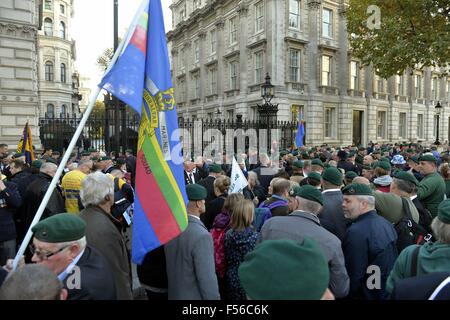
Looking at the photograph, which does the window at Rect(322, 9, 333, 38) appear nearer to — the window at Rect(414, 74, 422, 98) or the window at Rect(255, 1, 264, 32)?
the window at Rect(255, 1, 264, 32)

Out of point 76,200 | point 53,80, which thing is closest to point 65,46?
point 53,80

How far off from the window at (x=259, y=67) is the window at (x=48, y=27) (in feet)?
125

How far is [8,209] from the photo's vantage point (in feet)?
17.3

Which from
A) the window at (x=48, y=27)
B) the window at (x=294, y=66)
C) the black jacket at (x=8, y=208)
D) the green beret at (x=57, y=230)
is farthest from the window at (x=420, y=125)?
the window at (x=48, y=27)

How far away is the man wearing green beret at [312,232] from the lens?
329 centimetres

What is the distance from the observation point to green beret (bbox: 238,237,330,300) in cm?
169

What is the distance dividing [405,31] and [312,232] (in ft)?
58.7

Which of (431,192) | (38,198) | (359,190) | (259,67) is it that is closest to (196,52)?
(259,67)

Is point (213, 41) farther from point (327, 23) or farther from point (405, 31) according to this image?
point (405, 31)

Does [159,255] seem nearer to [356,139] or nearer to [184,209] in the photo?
[184,209]

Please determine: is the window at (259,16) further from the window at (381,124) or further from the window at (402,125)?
the window at (402,125)

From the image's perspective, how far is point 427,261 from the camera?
2645 mm

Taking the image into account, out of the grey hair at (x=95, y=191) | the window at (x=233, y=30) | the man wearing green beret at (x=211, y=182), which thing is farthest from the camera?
the window at (x=233, y=30)
